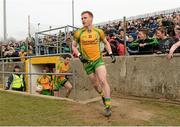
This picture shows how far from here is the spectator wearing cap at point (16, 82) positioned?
44.0 feet

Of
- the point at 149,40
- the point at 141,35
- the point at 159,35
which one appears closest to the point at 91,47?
the point at 159,35

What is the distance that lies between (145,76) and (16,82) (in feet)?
21.4

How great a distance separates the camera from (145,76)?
8711 millimetres

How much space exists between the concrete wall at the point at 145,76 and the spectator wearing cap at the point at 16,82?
4070 millimetres

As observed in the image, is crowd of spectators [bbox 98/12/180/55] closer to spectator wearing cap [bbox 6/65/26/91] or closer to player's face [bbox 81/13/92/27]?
player's face [bbox 81/13/92/27]

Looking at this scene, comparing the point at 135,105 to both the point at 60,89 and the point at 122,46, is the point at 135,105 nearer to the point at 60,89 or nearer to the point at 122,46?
the point at 122,46

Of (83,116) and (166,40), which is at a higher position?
(166,40)

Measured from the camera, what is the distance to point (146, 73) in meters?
8.69

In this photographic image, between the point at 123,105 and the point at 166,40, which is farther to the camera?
the point at 166,40

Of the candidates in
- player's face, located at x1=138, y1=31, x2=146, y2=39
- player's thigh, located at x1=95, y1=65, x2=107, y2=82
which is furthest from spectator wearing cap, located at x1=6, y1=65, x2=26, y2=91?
player's thigh, located at x1=95, y1=65, x2=107, y2=82

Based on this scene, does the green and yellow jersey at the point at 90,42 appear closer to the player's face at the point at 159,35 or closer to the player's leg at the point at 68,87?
the player's face at the point at 159,35

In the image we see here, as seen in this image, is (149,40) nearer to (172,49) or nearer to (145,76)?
(145,76)

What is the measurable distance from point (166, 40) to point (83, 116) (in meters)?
3.28

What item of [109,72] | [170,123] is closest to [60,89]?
[109,72]
